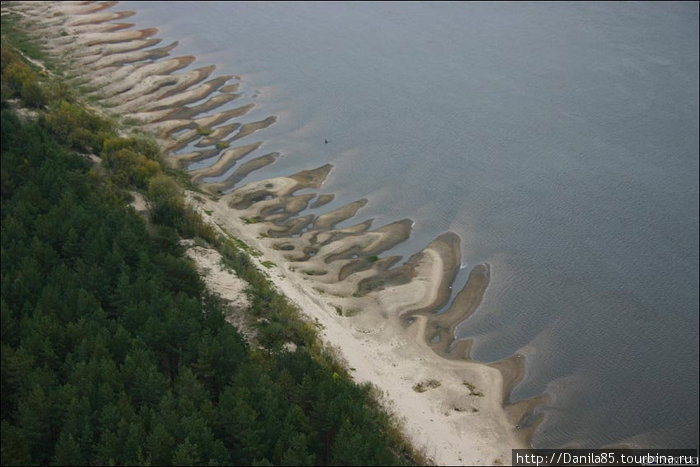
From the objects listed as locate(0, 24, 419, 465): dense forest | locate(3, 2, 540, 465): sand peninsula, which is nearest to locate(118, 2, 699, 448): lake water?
locate(3, 2, 540, 465): sand peninsula

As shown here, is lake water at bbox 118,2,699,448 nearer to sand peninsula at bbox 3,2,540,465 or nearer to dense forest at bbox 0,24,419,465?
sand peninsula at bbox 3,2,540,465

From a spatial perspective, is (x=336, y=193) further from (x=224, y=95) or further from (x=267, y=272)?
(x=224, y=95)

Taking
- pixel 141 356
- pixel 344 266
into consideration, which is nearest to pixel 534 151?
pixel 344 266

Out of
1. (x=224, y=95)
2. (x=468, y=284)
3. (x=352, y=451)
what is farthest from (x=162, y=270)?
(x=224, y=95)

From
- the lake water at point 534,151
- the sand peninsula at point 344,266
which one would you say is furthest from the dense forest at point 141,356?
the lake water at point 534,151

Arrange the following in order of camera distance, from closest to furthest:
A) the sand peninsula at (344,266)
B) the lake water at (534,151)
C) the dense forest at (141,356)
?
the dense forest at (141,356), the sand peninsula at (344,266), the lake water at (534,151)

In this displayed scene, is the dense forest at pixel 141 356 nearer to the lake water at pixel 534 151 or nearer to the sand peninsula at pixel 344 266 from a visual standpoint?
the sand peninsula at pixel 344 266
